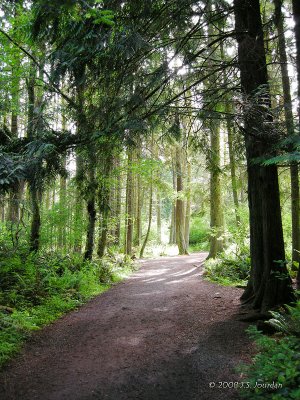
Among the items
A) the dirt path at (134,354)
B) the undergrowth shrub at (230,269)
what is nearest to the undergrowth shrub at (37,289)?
the dirt path at (134,354)

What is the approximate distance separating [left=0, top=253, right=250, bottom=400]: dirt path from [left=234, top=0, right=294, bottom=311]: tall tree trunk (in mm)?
959

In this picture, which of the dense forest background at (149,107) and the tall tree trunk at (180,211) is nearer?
the dense forest background at (149,107)

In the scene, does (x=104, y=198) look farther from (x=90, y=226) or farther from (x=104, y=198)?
(x=90, y=226)

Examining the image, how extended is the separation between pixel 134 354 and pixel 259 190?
4448 mm

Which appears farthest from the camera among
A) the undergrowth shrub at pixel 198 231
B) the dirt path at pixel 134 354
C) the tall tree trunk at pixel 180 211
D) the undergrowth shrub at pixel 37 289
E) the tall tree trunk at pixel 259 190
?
the undergrowth shrub at pixel 198 231

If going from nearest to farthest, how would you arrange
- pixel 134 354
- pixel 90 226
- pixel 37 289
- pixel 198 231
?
1. pixel 134 354
2. pixel 37 289
3. pixel 90 226
4. pixel 198 231

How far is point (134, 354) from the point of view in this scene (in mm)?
5020

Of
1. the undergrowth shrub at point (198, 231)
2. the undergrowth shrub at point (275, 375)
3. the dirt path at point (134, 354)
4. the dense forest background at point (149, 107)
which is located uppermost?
the dense forest background at point (149, 107)

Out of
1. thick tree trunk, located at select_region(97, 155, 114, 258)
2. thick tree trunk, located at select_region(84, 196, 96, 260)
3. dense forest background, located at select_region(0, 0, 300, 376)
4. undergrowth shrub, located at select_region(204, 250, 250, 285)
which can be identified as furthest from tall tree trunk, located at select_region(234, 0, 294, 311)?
thick tree trunk, located at select_region(84, 196, 96, 260)

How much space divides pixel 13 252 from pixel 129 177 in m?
8.44

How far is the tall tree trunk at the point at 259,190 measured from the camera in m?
6.48

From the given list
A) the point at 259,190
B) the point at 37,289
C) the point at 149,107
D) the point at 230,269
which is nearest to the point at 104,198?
the point at 37,289

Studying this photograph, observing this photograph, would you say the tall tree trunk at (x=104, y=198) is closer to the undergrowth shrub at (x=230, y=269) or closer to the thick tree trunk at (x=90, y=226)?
the thick tree trunk at (x=90, y=226)

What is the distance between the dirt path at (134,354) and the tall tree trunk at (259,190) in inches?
37.7
